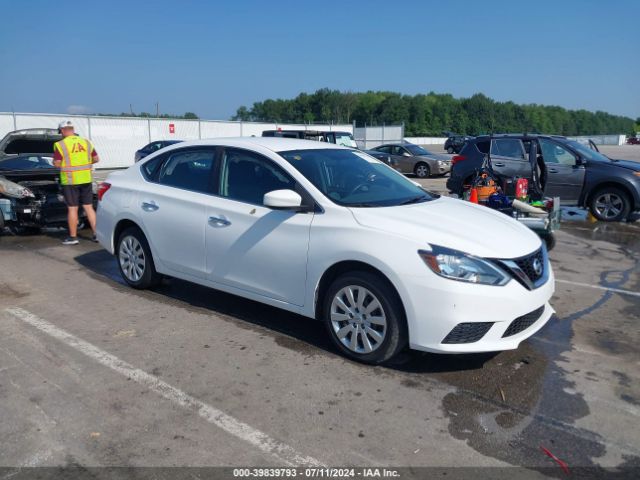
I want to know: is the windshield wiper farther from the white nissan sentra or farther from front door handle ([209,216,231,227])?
front door handle ([209,216,231,227])

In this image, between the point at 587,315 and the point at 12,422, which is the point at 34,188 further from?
the point at 587,315

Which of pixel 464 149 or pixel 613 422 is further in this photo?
pixel 464 149

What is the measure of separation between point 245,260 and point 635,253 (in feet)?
21.5

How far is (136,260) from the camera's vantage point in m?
6.04

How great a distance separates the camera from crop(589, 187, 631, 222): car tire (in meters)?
11.1

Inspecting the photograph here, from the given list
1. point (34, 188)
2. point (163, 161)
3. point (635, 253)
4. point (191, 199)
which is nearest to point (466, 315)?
point (191, 199)

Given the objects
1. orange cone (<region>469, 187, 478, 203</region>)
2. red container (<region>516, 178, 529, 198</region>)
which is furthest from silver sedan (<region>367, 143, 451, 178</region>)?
orange cone (<region>469, 187, 478, 203</region>)

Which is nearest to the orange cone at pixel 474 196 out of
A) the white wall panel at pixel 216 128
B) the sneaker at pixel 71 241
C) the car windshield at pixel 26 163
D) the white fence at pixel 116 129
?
the sneaker at pixel 71 241

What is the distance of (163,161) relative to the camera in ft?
19.4

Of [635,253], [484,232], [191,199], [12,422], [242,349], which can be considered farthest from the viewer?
[635,253]

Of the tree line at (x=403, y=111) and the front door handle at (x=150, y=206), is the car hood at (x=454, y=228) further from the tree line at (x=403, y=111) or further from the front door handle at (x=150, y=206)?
the tree line at (x=403, y=111)

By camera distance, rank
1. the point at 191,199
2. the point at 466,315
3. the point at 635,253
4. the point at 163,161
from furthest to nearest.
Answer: the point at 635,253 < the point at 163,161 < the point at 191,199 < the point at 466,315

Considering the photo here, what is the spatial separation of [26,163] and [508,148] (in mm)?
9098

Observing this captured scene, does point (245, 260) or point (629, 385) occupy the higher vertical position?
point (245, 260)
